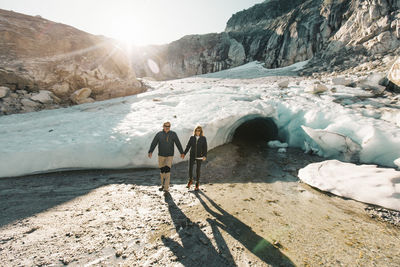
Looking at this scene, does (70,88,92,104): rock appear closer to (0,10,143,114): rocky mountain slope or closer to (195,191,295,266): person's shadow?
(0,10,143,114): rocky mountain slope

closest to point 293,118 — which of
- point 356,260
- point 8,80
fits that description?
point 356,260

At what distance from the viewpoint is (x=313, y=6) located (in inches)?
1316

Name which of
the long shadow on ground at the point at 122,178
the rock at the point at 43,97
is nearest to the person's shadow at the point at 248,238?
the long shadow on ground at the point at 122,178

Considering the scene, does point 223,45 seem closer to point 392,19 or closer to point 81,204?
point 392,19

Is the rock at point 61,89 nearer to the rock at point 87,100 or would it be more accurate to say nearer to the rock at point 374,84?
the rock at point 87,100

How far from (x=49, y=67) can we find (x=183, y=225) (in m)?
14.0

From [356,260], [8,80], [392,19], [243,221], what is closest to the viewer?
[356,260]

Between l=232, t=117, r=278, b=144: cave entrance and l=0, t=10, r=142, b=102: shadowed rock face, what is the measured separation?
1053 centimetres

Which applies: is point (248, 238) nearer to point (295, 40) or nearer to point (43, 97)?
point (43, 97)

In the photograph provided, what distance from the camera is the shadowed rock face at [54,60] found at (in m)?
10.2

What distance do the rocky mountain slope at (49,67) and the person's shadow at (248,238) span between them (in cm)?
1176

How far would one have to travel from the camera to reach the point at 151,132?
227 inches

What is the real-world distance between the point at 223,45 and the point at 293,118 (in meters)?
45.7

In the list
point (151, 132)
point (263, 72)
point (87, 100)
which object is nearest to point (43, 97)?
point (87, 100)
